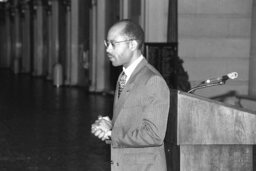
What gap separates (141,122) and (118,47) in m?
0.41

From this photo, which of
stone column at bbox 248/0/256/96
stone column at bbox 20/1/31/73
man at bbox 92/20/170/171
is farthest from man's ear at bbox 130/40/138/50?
stone column at bbox 20/1/31/73

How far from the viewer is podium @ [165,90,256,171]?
4621 millimetres

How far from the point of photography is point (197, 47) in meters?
15.5

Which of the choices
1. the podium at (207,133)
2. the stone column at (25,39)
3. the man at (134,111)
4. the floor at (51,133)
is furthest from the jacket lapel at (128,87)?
the stone column at (25,39)

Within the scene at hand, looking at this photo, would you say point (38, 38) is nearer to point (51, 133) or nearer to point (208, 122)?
point (51, 133)

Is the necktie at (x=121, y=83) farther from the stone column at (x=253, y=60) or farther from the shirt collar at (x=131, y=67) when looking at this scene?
the stone column at (x=253, y=60)

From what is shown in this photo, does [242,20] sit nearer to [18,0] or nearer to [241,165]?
[241,165]

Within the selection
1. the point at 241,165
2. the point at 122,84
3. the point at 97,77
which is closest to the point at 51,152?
the point at 241,165

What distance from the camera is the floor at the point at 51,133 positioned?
343 inches

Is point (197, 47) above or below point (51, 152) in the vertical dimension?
above

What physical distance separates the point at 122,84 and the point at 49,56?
27.1 meters

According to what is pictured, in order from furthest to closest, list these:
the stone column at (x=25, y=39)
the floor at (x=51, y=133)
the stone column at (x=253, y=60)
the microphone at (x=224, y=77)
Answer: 1. the stone column at (x=25, y=39)
2. the stone column at (x=253, y=60)
3. the floor at (x=51, y=133)
4. the microphone at (x=224, y=77)

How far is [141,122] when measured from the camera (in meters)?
3.30

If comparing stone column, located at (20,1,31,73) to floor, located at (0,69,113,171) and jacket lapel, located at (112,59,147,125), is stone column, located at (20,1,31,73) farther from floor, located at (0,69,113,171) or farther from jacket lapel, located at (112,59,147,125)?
jacket lapel, located at (112,59,147,125)
